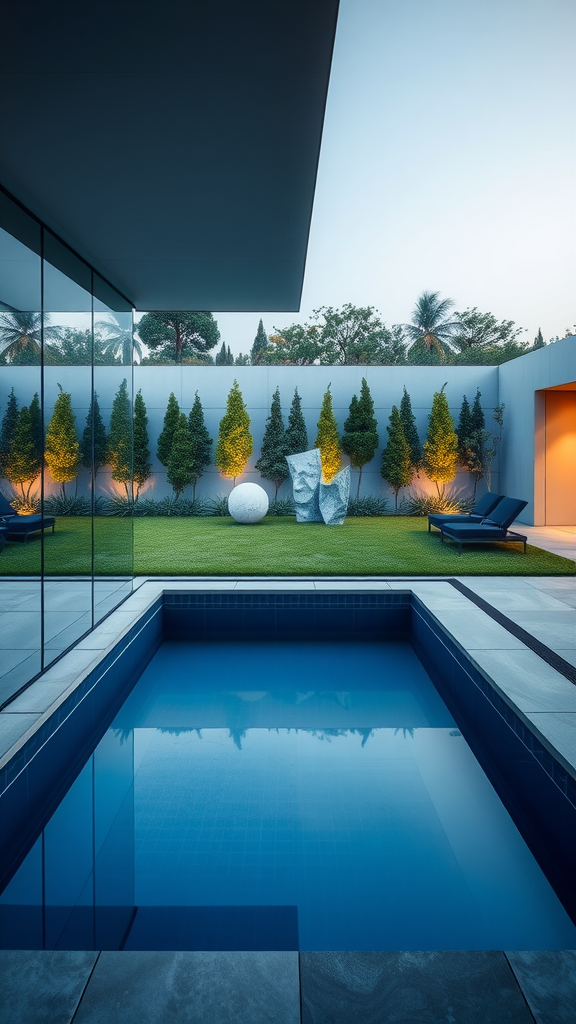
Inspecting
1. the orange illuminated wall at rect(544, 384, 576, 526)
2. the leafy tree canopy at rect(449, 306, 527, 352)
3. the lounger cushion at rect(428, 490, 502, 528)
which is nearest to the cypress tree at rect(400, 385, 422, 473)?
the orange illuminated wall at rect(544, 384, 576, 526)

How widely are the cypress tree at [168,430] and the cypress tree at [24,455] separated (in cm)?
1156

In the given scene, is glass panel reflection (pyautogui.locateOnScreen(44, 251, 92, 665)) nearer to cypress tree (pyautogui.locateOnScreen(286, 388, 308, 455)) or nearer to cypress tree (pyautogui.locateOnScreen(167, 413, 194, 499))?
cypress tree (pyautogui.locateOnScreen(167, 413, 194, 499))

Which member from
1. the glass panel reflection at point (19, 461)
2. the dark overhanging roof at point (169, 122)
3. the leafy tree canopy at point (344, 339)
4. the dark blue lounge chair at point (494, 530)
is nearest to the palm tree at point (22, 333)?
the glass panel reflection at point (19, 461)

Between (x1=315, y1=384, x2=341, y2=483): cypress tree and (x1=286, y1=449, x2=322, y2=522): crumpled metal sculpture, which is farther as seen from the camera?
(x1=315, y1=384, x2=341, y2=483): cypress tree

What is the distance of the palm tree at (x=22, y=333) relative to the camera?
3.53m

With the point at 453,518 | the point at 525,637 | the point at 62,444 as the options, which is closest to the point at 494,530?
the point at 453,518

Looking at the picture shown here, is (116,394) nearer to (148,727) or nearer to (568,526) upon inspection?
(148,727)

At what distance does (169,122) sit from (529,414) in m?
11.5

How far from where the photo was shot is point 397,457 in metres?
15.2

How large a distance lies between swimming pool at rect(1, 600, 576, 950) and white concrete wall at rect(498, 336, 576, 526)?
839 centimetres

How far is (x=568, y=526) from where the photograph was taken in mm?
12789

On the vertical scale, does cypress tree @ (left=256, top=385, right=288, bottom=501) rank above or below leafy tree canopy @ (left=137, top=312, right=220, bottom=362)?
below

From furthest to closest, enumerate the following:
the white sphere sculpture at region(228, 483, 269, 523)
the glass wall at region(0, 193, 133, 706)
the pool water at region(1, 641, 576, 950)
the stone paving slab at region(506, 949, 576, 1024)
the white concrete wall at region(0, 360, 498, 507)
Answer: the white concrete wall at region(0, 360, 498, 507) → the white sphere sculpture at region(228, 483, 269, 523) → the glass wall at region(0, 193, 133, 706) → the pool water at region(1, 641, 576, 950) → the stone paving slab at region(506, 949, 576, 1024)

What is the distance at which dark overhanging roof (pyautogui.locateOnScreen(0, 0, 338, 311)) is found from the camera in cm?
233
